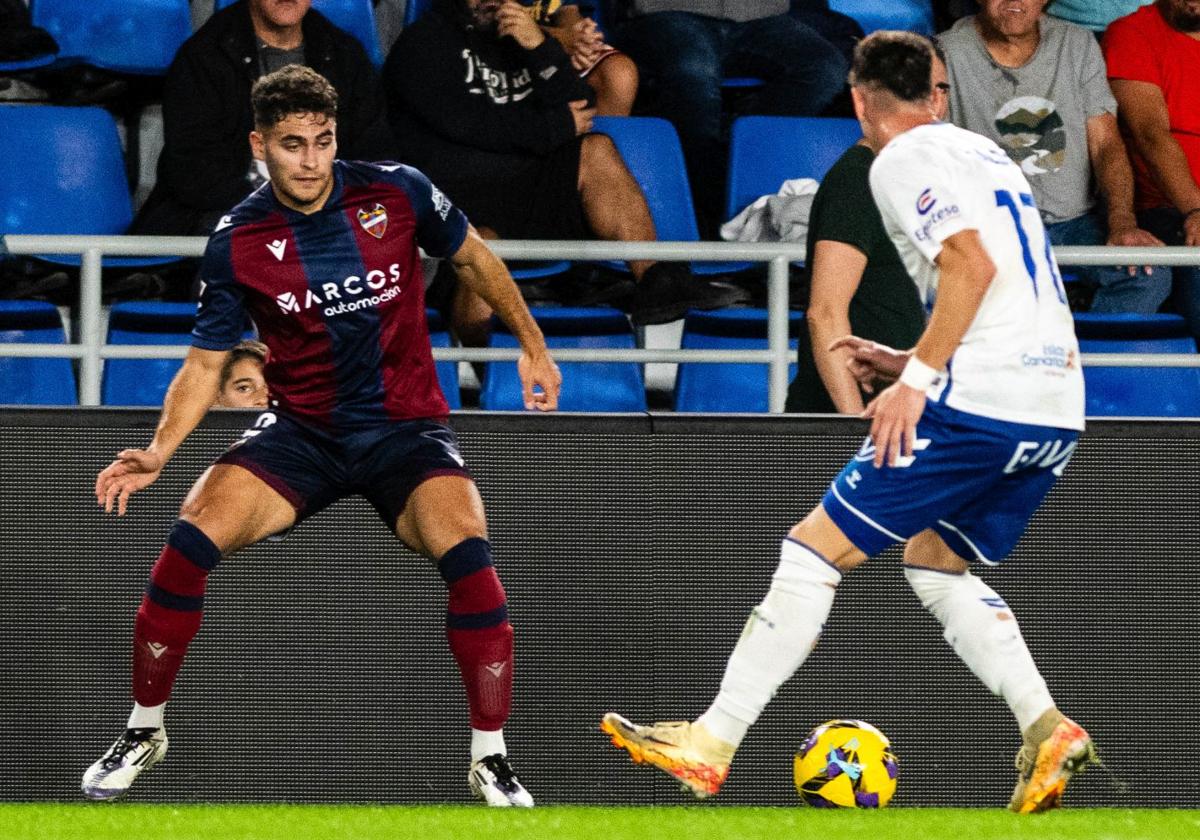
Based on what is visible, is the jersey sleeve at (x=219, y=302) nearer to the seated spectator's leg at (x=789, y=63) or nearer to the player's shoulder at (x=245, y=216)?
the player's shoulder at (x=245, y=216)

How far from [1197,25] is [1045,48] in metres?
0.73

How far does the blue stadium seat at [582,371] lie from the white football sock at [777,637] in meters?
2.41

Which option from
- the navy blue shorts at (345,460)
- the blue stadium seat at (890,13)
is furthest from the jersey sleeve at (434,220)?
the blue stadium seat at (890,13)

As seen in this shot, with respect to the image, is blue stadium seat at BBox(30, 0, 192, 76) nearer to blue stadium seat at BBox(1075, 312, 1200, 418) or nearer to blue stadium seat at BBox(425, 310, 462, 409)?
blue stadium seat at BBox(425, 310, 462, 409)

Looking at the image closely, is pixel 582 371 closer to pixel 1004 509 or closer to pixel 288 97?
pixel 288 97

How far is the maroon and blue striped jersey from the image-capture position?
5395 mm

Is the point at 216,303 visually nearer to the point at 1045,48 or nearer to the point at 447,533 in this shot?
the point at 447,533

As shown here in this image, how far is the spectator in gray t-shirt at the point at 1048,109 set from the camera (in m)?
7.74

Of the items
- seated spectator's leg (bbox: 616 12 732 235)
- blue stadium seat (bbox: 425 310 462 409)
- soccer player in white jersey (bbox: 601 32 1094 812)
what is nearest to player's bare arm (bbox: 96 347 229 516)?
soccer player in white jersey (bbox: 601 32 1094 812)

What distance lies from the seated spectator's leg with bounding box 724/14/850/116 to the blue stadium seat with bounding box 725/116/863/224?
0.31 m

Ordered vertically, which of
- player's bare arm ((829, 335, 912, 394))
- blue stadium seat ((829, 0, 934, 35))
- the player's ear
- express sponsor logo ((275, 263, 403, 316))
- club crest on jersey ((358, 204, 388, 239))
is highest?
the player's ear

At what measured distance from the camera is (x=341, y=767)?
6.06m

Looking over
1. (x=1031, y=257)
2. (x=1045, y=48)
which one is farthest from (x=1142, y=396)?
A: (x=1031, y=257)

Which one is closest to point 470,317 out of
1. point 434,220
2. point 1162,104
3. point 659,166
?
point 659,166
